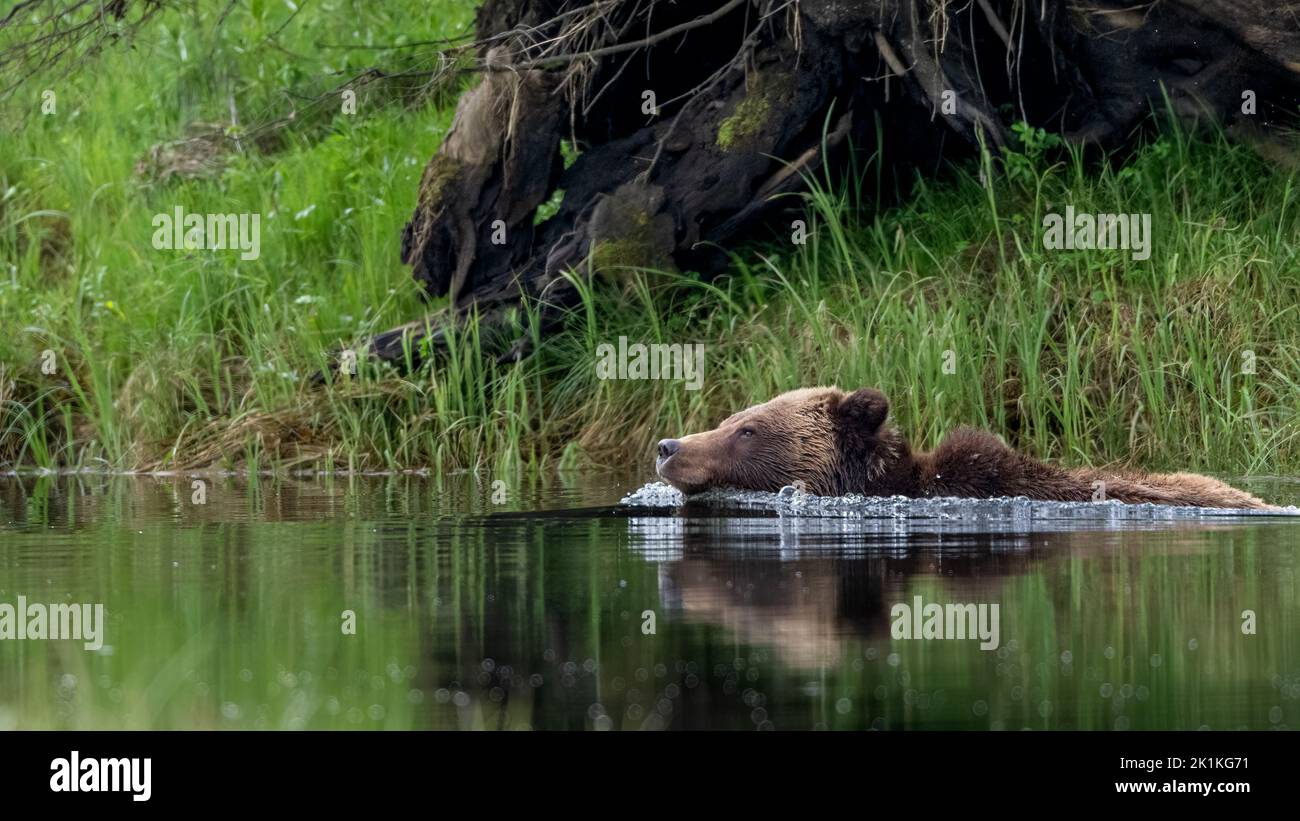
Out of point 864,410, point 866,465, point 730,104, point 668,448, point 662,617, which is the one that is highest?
point 730,104

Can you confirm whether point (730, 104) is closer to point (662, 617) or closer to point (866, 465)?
point (866, 465)

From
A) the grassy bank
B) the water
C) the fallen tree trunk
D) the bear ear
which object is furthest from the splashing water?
the fallen tree trunk

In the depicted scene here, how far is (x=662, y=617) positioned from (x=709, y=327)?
696 centimetres

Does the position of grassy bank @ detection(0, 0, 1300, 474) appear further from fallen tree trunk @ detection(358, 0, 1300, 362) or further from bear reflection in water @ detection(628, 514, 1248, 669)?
bear reflection in water @ detection(628, 514, 1248, 669)

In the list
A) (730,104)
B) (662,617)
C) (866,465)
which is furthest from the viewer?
(730,104)

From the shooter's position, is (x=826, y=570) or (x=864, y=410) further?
(x=864, y=410)

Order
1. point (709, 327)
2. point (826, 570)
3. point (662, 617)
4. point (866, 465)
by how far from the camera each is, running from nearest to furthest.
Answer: point (662, 617), point (826, 570), point (866, 465), point (709, 327)

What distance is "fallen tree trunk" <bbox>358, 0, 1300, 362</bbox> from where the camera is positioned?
37.6ft

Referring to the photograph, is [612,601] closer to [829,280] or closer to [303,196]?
[829,280]

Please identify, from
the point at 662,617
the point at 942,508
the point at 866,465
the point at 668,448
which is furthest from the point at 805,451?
the point at 662,617

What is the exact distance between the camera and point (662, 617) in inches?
219

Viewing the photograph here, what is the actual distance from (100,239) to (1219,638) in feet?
41.9

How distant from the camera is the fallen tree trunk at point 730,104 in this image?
11453 millimetres

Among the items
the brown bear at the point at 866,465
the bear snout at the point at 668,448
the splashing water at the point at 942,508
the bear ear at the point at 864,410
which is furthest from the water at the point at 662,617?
the bear ear at the point at 864,410
